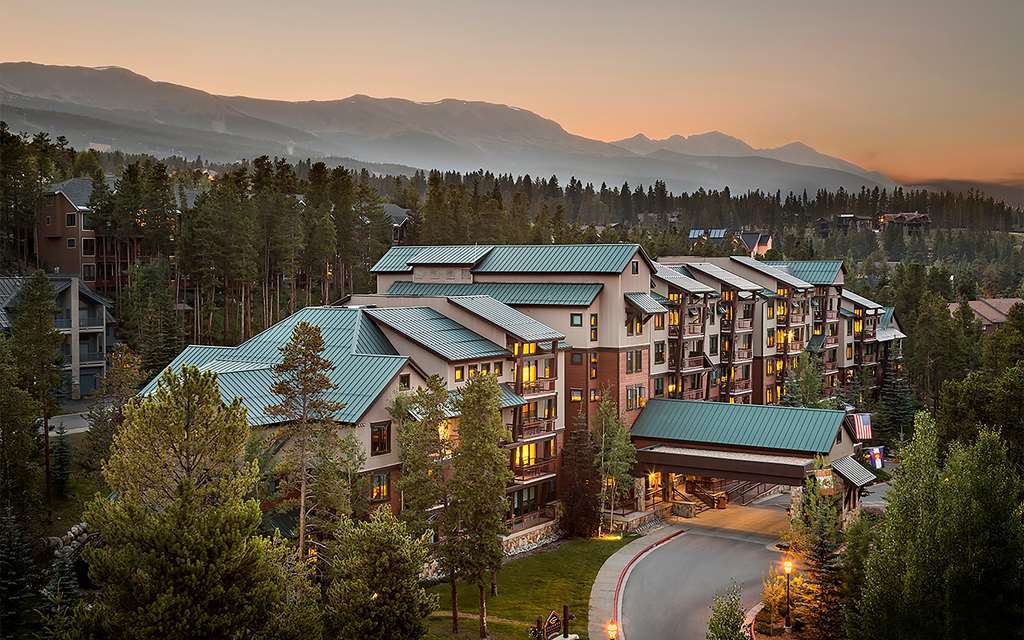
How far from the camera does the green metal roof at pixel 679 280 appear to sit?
2721 inches

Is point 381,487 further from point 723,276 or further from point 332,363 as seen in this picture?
point 723,276

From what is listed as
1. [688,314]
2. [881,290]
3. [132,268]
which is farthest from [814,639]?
[881,290]

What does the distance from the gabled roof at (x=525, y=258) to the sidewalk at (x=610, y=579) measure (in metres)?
17.2

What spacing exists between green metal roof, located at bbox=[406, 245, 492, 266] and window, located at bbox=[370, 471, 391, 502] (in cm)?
2656

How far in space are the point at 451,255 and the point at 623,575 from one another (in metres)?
31.0

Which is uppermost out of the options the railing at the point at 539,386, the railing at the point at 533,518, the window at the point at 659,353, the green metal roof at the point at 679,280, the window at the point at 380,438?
the green metal roof at the point at 679,280

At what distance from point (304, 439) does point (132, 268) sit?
176 ft

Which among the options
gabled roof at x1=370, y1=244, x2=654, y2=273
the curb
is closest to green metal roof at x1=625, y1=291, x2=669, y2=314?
gabled roof at x1=370, y1=244, x2=654, y2=273

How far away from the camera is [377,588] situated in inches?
1208

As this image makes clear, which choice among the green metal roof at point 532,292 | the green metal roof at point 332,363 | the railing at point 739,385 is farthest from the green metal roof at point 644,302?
the green metal roof at point 332,363

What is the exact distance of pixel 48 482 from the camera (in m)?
46.2

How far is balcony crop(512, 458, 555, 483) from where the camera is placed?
5391 cm

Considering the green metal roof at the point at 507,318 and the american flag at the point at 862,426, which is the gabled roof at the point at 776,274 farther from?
the green metal roof at the point at 507,318

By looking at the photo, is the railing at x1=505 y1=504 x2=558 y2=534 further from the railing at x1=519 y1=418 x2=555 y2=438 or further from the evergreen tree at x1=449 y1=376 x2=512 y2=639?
the evergreen tree at x1=449 y1=376 x2=512 y2=639
